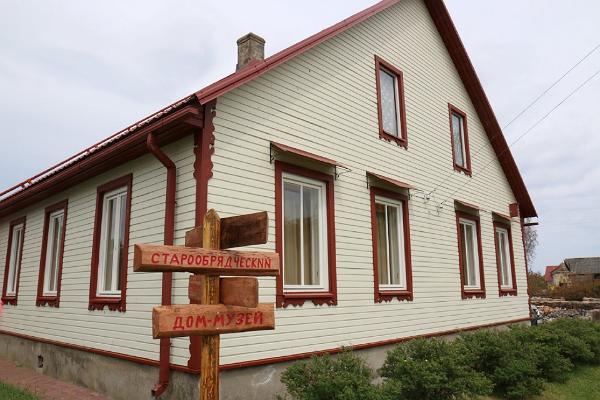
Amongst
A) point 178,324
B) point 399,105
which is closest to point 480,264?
point 399,105

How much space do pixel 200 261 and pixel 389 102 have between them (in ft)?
27.4

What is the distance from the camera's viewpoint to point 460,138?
13.5 m

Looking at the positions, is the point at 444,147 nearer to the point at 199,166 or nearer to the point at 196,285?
the point at 199,166

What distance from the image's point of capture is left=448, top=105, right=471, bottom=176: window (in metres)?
13.1

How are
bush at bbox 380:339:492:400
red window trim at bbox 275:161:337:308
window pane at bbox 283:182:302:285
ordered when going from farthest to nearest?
window pane at bbox 283:182:302:285
red window trim at bbox 275:161:337:308
bush at bbox 380:339:492:400

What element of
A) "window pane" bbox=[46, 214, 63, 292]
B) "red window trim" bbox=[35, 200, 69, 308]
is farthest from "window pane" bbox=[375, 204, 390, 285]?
"window pane" bbox=[46, 214, 63, 292]

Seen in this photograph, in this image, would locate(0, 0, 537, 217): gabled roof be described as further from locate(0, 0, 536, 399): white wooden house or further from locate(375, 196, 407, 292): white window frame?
locate(375, 196, 407, 292): white window frame

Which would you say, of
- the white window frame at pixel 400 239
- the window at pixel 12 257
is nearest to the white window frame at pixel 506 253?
the white window frame at pixel 400 239

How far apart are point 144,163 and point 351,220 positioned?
359cm

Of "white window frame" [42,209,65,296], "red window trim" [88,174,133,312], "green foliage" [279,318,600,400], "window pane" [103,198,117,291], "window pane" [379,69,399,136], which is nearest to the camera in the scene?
"green foliage" [279,318,600,400]

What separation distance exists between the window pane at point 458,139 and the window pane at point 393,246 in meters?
4.13

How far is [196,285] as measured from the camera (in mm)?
3463

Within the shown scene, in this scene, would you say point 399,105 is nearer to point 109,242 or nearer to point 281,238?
point 281,238

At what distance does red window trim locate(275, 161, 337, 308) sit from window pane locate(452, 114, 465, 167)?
6304 mm
